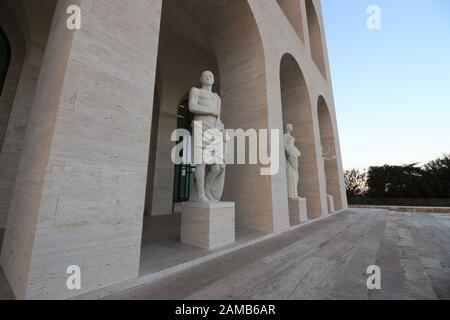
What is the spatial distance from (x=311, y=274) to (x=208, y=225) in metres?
1.62

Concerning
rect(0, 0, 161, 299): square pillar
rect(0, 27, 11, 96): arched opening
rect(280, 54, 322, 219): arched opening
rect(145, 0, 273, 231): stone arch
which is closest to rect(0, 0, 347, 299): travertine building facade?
rect(0, 0, 161, 299): square pillar

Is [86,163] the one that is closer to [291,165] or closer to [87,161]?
[87,161]

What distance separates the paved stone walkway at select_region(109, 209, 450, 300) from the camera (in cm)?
201

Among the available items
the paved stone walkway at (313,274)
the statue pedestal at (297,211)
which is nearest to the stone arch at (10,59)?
the paved stone walkway at (313,274)

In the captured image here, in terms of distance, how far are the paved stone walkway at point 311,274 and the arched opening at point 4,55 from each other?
593 cm

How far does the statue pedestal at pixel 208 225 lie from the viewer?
3412 mm

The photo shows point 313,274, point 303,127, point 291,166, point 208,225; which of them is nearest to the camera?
point 313,274

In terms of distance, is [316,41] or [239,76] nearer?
[239,76]

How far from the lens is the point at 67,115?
1.86m

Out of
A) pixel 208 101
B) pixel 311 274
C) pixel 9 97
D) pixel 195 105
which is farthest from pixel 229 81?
pixel 9 97

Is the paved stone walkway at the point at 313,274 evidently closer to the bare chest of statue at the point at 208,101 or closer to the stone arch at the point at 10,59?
the bare chest of statue at the point at 208,101

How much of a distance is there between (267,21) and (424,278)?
21.8 feet

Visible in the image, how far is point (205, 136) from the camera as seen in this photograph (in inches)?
151
